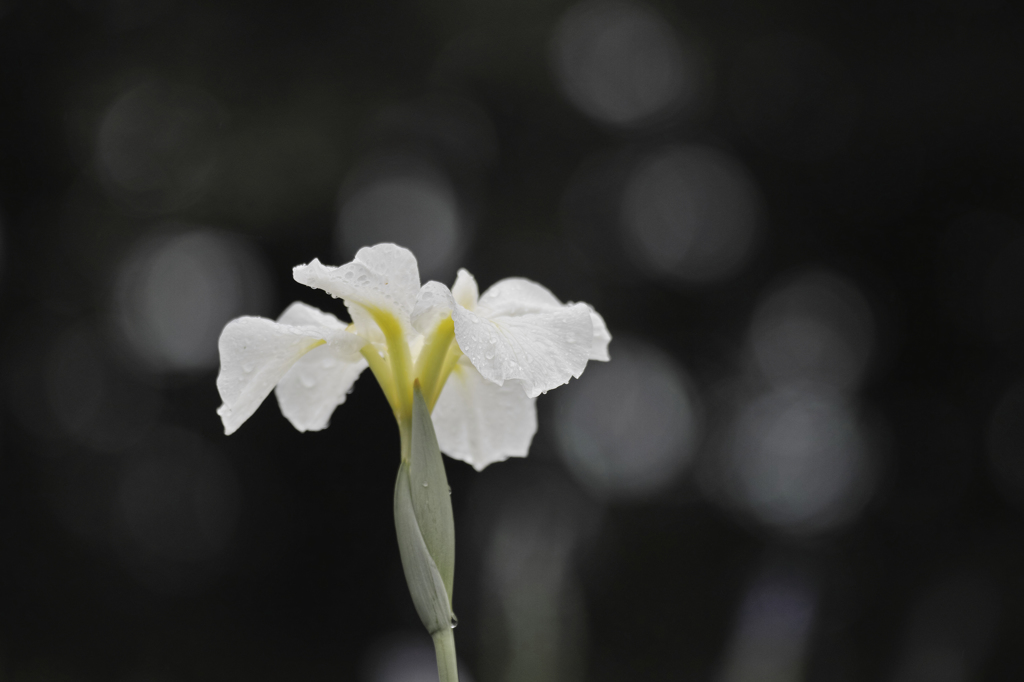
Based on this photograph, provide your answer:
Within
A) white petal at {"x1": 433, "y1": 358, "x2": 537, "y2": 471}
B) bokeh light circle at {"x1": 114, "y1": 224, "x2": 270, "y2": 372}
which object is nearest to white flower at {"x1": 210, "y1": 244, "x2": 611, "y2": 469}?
white petal at {"x1": 433, "y1": 358, "x2": 537, "y2": 471}

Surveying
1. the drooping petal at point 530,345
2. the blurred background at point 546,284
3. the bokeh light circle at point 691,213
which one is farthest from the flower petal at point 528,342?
the bokeh light circle at point 691,213

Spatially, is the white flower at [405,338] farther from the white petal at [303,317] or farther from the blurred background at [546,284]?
the blurred background at [546,284]

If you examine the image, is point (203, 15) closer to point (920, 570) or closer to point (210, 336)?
point (210, 336)

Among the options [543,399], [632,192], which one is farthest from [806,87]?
Answer: [543,399]

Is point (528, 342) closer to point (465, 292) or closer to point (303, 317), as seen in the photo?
point (465, 292)

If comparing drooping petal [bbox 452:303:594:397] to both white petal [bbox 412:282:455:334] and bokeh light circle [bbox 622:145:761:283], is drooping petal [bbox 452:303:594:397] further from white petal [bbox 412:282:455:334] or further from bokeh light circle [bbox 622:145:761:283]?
bokeh light circle [bbox 622:145:761:283]

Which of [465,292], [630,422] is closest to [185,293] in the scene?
[630,422]
